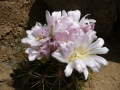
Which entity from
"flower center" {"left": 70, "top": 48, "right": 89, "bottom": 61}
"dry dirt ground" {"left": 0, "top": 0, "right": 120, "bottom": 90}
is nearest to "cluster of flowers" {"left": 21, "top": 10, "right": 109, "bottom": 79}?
"flower center" {"left": 70, "top": 48, "right": 89, "bottom": 61}

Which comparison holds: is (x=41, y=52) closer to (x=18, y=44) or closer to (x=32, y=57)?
(x=32, y=57)

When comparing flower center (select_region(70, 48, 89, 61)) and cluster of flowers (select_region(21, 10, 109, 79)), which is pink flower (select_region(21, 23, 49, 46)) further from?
flower center (select_region(70, 48, 89, 61))

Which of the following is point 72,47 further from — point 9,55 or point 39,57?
point 9,55

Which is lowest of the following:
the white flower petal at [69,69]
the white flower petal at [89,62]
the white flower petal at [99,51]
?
the white flower petal at [69,69]

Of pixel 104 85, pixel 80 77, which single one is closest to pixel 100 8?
pixel 104 85

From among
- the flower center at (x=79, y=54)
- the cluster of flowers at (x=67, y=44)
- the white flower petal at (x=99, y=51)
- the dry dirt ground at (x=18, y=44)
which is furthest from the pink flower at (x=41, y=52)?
the dry dirt ground at (x=18, y=44)

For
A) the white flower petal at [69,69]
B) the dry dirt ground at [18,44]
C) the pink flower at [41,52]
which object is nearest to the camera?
the white flower petal at [69,69]

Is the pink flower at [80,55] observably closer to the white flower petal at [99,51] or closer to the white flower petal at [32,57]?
the white flower petal at [99,51]
